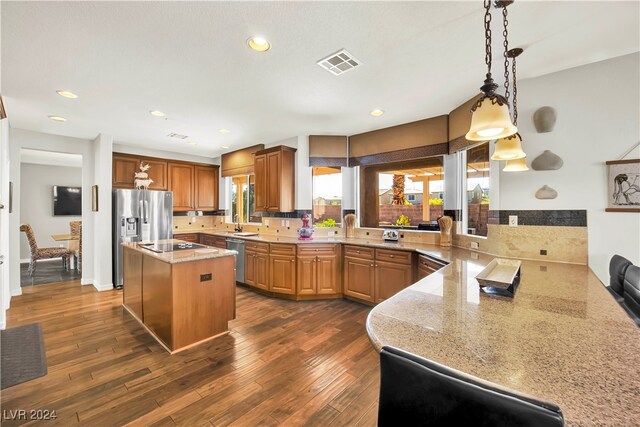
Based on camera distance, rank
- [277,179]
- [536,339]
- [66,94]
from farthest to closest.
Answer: [277,179], [66,94], [536,339]

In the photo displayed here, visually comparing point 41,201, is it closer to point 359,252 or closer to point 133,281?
point 133,281

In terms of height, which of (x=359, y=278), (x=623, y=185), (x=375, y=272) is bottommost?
(x=359, y=278)

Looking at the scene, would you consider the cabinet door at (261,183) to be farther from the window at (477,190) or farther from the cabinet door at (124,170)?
the window at (477,190)

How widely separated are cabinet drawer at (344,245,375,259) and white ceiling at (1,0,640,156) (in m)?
1.88

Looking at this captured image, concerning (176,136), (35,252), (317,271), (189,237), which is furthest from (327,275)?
(35,252)

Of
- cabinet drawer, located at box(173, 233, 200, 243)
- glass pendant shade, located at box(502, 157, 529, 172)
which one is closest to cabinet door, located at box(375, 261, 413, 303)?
glass pendant shade, located at box(502, 157, 529, 172)

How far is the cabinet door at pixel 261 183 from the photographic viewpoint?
4.90 metres

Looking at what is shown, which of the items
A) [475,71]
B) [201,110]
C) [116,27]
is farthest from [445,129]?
[116,27]

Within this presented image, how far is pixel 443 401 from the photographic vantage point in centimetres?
60

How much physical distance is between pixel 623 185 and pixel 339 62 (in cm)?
256

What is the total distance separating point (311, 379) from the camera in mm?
2182

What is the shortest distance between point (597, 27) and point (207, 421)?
379 cm

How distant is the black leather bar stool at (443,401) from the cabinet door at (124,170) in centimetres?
604

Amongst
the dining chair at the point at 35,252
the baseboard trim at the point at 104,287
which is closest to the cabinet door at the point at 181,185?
the baseboard trim at the point at 104,287
